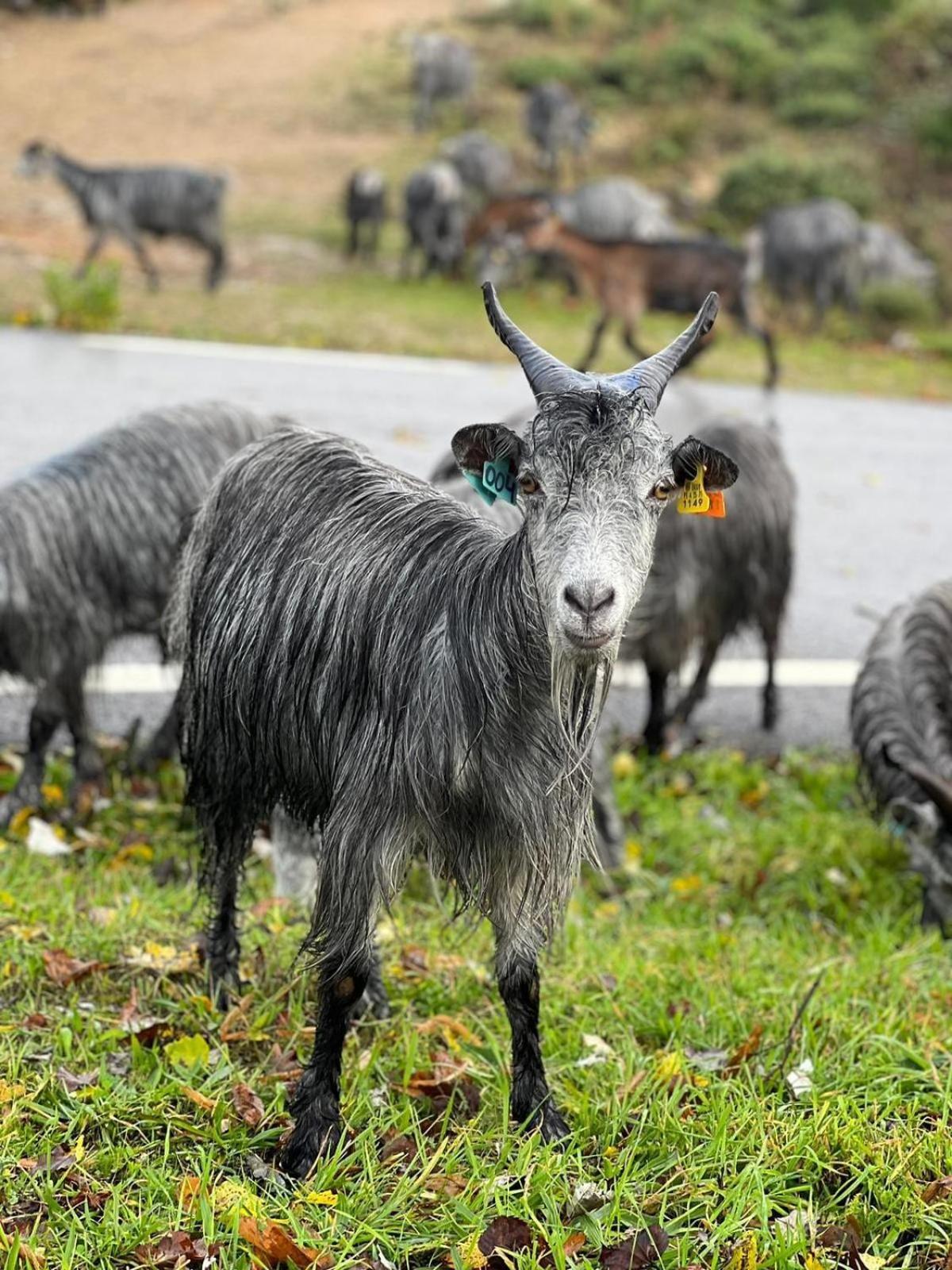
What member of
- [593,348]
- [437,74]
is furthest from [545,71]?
[593,348]

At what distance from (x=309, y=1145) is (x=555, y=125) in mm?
23747

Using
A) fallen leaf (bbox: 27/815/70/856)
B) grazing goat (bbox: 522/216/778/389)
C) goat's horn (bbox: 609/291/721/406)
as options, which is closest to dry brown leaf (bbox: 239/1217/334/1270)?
goat's horn (bbox: 609/291/721/406)

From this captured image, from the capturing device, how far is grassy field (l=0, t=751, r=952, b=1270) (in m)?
3.01

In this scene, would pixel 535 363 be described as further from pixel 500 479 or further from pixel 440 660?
pixel 440 660

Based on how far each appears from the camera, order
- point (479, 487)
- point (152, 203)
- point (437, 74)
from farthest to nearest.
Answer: point (437, 74) < point (152, 203) < point (479, 487)

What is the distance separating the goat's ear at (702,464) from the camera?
2.99 m

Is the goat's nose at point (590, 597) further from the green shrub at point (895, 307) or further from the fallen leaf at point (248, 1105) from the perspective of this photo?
the green shrub at point (895, 307)

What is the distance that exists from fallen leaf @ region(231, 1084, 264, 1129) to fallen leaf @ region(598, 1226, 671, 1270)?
34.2 inches

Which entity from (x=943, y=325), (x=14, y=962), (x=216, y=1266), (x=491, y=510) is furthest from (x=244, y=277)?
(x=216, y=1266)

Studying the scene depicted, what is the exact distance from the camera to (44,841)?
4969mm

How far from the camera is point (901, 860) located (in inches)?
228

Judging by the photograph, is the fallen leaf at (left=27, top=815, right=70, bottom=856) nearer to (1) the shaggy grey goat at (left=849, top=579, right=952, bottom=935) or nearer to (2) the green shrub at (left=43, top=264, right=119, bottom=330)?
(1) the shaggy grey goat at (left=849, top=579, right=952, bottom=935)

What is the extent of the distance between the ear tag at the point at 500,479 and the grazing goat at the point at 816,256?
16.4 metres

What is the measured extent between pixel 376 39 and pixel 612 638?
31.0m
